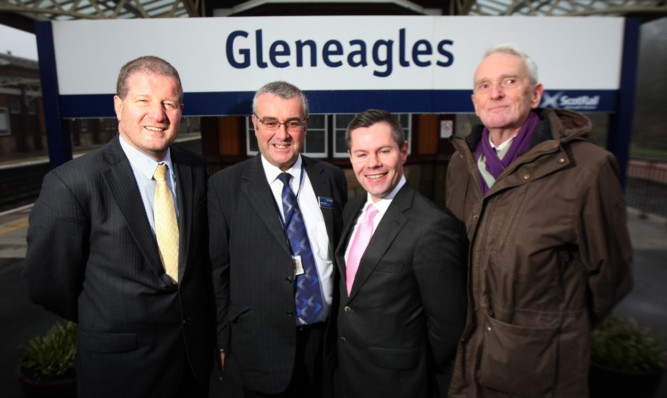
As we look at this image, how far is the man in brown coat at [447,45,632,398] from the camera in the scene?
1487 millimetres

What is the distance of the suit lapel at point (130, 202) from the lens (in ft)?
5.60

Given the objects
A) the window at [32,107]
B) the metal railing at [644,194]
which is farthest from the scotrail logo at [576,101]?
the window at [32,107]

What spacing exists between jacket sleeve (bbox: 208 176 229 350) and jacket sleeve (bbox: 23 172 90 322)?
1.89 ft

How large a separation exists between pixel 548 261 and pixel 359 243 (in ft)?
2.75

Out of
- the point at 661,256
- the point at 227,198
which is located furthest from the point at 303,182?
the point at 661,256

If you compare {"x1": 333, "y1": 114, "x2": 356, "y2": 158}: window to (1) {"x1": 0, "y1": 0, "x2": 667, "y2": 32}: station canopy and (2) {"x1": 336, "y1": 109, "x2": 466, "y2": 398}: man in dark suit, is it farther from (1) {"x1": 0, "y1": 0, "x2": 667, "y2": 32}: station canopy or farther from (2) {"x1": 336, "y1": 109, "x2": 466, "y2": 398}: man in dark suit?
(2) {"x1": 336, "y1": 109, "x2": 466, "y2": 398}: man in dark suit

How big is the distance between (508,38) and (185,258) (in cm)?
275

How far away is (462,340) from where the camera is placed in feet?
5.79

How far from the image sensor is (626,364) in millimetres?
2607

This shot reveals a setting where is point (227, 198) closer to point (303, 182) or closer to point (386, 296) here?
point (303, 182)

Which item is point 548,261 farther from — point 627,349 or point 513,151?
point 627,349

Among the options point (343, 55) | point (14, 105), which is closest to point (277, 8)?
point (343, 55)

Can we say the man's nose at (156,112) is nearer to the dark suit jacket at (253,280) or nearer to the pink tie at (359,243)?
the dark suit jacket at (253,280)

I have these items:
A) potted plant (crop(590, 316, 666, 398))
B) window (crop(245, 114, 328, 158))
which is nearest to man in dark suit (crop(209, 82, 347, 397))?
potted plant (crop(590, 316, 666, 398))
